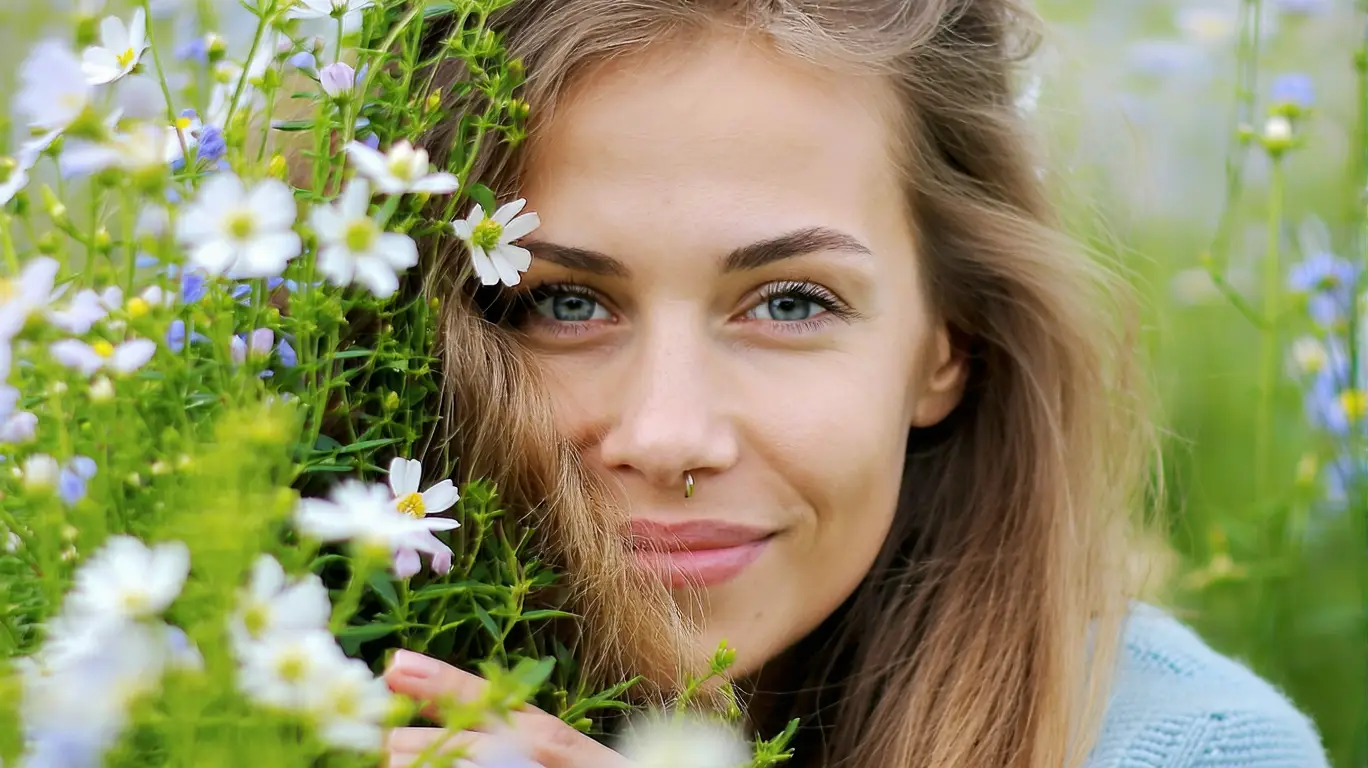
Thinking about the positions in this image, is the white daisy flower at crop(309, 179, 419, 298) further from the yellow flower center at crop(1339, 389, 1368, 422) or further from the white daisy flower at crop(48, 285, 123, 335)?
the yellow flower center at crop(1339, 389, 1368, 422)

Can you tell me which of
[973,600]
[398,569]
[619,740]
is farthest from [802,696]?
[398,569]

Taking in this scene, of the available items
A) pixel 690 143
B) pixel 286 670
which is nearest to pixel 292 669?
pixel 286 670

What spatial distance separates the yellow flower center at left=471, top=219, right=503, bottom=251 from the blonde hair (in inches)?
8.9

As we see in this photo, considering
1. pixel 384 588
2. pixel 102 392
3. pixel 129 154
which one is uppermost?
pixel 129 154

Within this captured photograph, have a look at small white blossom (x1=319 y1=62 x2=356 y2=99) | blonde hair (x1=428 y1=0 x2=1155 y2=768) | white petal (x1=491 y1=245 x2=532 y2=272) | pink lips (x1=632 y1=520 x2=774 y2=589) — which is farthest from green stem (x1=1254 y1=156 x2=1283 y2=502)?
small white blossom (x1=319 y1=62 x2=356 y2=99)

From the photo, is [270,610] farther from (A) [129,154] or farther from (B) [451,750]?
(A) [129,154]

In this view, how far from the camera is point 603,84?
A: 3.39 feet

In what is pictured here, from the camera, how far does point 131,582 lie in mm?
480

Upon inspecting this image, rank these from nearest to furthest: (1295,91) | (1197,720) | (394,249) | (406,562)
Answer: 1. (394,249)
2. (406,562)
3. (1197,720)
4. (1295,91)

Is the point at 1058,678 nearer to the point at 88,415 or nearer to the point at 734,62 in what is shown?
the point at 734,62

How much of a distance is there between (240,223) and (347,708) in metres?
0.21

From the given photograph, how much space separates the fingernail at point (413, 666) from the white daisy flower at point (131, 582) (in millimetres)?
223

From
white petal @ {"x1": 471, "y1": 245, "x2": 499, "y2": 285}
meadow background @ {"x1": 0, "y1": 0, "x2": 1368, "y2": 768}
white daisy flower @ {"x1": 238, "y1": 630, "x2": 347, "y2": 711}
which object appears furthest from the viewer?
meadow background @ {"x1": 0, "y1": 0, "x2": 1368, "y2": 768}

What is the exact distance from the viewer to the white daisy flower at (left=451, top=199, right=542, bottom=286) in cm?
79
